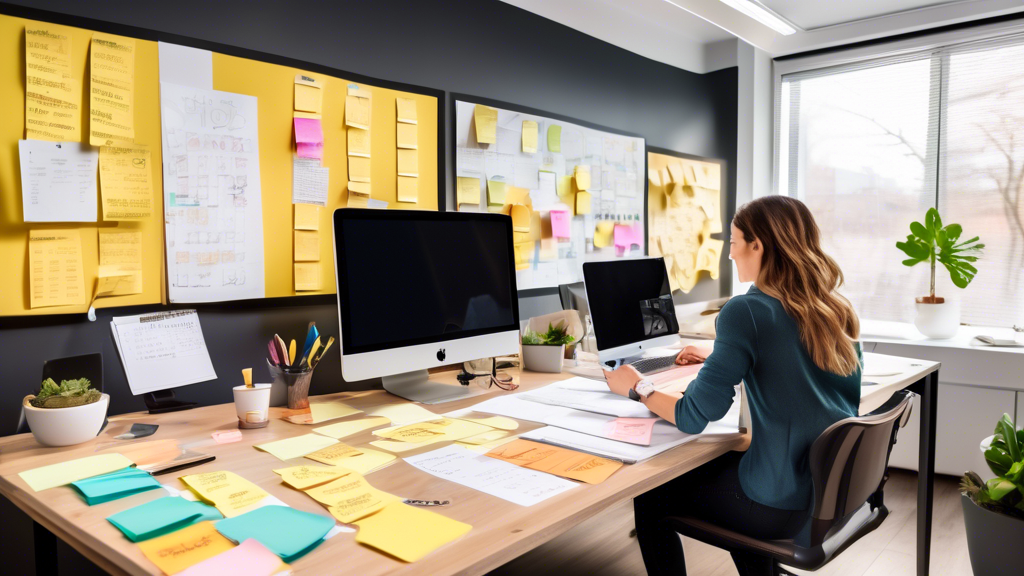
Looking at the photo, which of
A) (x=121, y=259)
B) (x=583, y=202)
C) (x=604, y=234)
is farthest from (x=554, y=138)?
(x=121, y=259)

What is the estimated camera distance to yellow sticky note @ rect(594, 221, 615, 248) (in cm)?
310

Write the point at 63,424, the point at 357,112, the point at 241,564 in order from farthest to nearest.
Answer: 1. the point at 357,112
2. the point at 63,424
3. the point at 241,564

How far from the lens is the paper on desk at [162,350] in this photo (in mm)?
1540

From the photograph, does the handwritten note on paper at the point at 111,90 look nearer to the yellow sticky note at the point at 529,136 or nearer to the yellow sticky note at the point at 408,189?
the yellow sticky note at the point at 408,189

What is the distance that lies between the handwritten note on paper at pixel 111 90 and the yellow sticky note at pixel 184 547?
1.04m

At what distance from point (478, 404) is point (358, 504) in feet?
2.34

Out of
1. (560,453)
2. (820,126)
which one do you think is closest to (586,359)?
(560,453)

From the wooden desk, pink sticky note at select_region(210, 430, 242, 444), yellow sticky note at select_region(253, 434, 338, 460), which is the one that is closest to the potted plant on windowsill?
the wooden desk

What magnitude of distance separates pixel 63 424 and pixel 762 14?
273 centimetres

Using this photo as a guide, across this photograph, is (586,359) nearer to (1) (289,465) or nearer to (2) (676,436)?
(2) (676,436)

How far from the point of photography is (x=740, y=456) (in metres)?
1.65

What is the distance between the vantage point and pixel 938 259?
11.1 ft

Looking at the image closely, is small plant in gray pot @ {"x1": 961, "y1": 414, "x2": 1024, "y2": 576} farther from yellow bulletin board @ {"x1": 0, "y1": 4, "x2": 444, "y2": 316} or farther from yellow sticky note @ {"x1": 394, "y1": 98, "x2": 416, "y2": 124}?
yellow sticky note @ {"x1": 394, "y1": 98, "x2": 416, "y2": 124}

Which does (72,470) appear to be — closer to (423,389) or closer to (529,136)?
(423,389)
